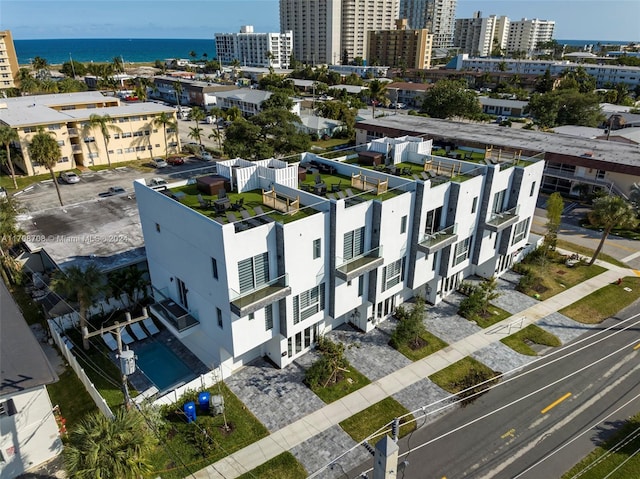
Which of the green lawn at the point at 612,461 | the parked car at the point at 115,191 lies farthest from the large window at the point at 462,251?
the parked car at the point at 115,191

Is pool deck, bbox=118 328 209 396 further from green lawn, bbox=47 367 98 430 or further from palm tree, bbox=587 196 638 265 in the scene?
palm tree, bbox=587 196 638 265

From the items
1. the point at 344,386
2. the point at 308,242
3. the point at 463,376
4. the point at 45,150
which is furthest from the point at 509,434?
the point at 45,150

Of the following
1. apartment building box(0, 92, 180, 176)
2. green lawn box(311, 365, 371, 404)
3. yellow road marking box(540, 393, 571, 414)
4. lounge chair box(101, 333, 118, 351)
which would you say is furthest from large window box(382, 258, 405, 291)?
apartment building box(0, 92, 180, 176)

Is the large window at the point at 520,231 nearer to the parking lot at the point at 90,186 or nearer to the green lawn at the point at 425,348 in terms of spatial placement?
the green lawn at the point at 425,348

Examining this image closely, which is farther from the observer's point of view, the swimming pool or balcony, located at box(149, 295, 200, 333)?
the swimming pool

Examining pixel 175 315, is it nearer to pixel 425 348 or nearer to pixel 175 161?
pixel 425 348

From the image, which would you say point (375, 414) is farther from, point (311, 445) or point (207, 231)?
point (207, 231)
